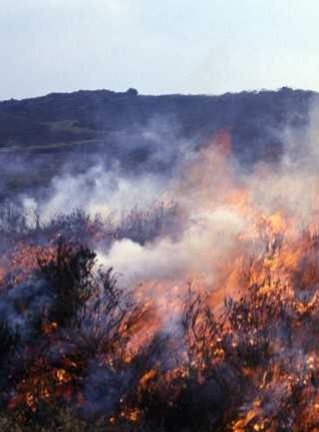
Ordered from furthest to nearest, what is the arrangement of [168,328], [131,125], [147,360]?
[131,125] < [168,328] < [147,360]

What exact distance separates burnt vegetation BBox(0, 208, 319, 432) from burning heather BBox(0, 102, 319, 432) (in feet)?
0.06

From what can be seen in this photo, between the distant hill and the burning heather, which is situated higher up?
the distant hill

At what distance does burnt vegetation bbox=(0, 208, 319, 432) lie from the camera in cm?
754

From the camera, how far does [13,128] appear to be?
50.2m

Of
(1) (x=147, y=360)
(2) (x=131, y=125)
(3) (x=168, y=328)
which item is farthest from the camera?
(2) (x=131, y=125)

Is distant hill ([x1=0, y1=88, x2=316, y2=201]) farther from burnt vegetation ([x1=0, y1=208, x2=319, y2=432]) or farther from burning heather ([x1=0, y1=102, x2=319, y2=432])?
burnt vegetation ([x1=0, y1=208, x2=319, y2=432])

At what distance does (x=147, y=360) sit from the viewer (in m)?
8.38

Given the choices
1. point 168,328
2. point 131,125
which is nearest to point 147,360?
point 168,328

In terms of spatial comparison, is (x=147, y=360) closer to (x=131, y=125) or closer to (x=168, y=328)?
(x=168, y=328)

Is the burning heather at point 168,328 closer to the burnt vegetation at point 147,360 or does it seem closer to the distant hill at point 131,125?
the burnt vegetation at point 147,360

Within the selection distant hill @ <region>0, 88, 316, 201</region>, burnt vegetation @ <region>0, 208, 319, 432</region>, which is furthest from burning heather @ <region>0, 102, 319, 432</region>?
distant hill @ <region>0, 88, 316, 201</region>

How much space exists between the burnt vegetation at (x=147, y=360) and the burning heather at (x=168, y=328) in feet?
0.06

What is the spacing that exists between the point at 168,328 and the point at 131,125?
46.0 metres

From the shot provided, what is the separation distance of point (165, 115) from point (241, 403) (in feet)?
165
